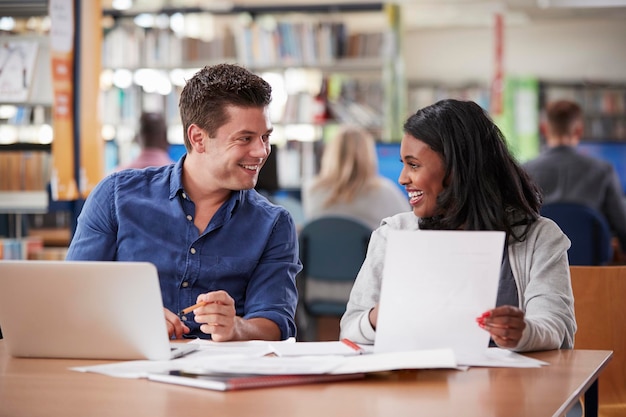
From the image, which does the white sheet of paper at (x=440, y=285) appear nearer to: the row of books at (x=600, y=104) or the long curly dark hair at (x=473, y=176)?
the long curly dark hair at (x=473, y=176)

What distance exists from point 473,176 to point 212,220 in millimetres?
622

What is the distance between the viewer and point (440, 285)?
4.87 feet

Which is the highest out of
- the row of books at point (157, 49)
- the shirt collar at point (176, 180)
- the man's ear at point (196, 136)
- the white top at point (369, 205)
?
A: the row of books at point (157, 49)

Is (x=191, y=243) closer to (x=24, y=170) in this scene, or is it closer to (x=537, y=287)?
(x=537, y=287)

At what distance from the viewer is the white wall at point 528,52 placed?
1100 cm

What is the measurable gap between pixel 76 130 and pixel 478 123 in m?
2.59

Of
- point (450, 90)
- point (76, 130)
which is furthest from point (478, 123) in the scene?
point (450, 90)

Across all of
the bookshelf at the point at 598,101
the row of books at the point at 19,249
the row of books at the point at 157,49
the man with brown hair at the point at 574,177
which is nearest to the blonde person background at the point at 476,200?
the row of books at the point at 19,249

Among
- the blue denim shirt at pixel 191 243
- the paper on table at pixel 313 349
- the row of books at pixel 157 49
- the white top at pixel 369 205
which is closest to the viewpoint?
the paper on table at pixel 313 349

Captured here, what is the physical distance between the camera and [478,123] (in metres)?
→ 1.95

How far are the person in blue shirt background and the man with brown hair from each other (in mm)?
2742

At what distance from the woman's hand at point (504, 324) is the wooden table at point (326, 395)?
60 mm

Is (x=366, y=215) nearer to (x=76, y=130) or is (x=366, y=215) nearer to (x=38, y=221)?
(x=76, y=130)

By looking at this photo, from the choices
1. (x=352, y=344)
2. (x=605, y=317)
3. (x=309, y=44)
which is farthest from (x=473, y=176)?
(x=309, y=44)
